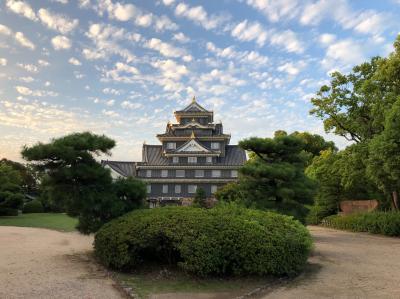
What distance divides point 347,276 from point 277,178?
7.10 metres

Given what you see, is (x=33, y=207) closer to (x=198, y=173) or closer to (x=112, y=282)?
(x=198, y=173)

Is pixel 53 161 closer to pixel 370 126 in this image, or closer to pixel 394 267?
pixel 394 267

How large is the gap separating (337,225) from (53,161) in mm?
20604

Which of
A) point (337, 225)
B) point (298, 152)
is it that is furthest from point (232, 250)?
point (337, 225)

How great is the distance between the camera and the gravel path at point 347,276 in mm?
7199

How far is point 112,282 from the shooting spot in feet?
26.1

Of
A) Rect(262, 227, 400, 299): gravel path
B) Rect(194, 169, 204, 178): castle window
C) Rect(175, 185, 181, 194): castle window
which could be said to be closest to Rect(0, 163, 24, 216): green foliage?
Rect(175, 185, 181, 194): castle window

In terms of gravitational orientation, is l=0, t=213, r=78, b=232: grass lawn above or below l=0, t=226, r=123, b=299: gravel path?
above

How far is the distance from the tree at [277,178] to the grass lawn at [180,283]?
722 cm

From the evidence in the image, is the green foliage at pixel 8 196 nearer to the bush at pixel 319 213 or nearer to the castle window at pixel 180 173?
the castle window at pixel 180 173

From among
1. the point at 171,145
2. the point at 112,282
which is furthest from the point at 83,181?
the point at 171,145

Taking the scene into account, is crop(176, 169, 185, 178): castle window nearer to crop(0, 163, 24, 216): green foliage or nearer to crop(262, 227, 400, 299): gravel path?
crop(0, 163, 24, 216): green foliage

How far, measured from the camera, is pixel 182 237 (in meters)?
7.84

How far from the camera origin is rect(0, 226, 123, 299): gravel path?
703 cm
